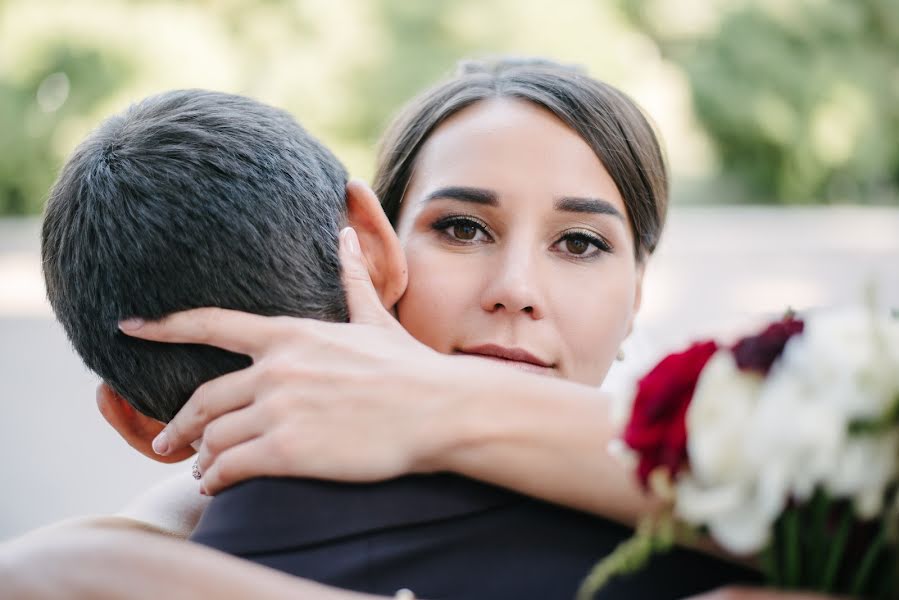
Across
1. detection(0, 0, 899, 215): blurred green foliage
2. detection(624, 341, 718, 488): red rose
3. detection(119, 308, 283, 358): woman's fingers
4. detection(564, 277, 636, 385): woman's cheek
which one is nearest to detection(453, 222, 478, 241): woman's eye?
detection(564, 277, 636, 385): woman's cheek

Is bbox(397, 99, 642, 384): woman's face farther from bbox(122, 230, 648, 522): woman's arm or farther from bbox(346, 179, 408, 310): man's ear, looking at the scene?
bbox(122, 230, 648, 522): woman's arm

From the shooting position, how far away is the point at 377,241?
2221 millimetres

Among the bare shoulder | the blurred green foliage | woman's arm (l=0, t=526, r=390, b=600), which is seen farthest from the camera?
the blurred green foliage

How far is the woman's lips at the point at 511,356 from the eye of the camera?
2.44 m

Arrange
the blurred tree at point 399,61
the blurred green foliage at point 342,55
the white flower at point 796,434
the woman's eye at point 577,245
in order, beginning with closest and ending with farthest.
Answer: the white flower at point 796,434 < the woman's eye at point 577,245 < the blurred green foliage at point 342,55 < the blurred tree at point 399,61

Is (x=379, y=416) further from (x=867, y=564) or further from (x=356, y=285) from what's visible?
(x=867, y=564)

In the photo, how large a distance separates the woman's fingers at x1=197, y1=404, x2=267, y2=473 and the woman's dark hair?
1.18m

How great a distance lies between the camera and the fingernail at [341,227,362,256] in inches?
81.3

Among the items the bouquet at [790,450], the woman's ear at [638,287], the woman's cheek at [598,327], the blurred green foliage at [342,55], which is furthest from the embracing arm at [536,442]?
the blurred green foliage at [342,55]

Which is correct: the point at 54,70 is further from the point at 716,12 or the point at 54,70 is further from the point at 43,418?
the point at 716,12

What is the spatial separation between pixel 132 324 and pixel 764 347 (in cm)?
115

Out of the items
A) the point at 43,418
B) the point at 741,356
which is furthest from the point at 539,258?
the point at 43,418

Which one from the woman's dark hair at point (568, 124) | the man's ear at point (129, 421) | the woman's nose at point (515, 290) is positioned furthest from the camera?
the woman's dark hair at point (568, 124)

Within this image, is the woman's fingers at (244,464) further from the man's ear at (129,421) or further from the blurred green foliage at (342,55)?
the blurred green foliage at (342,55)
